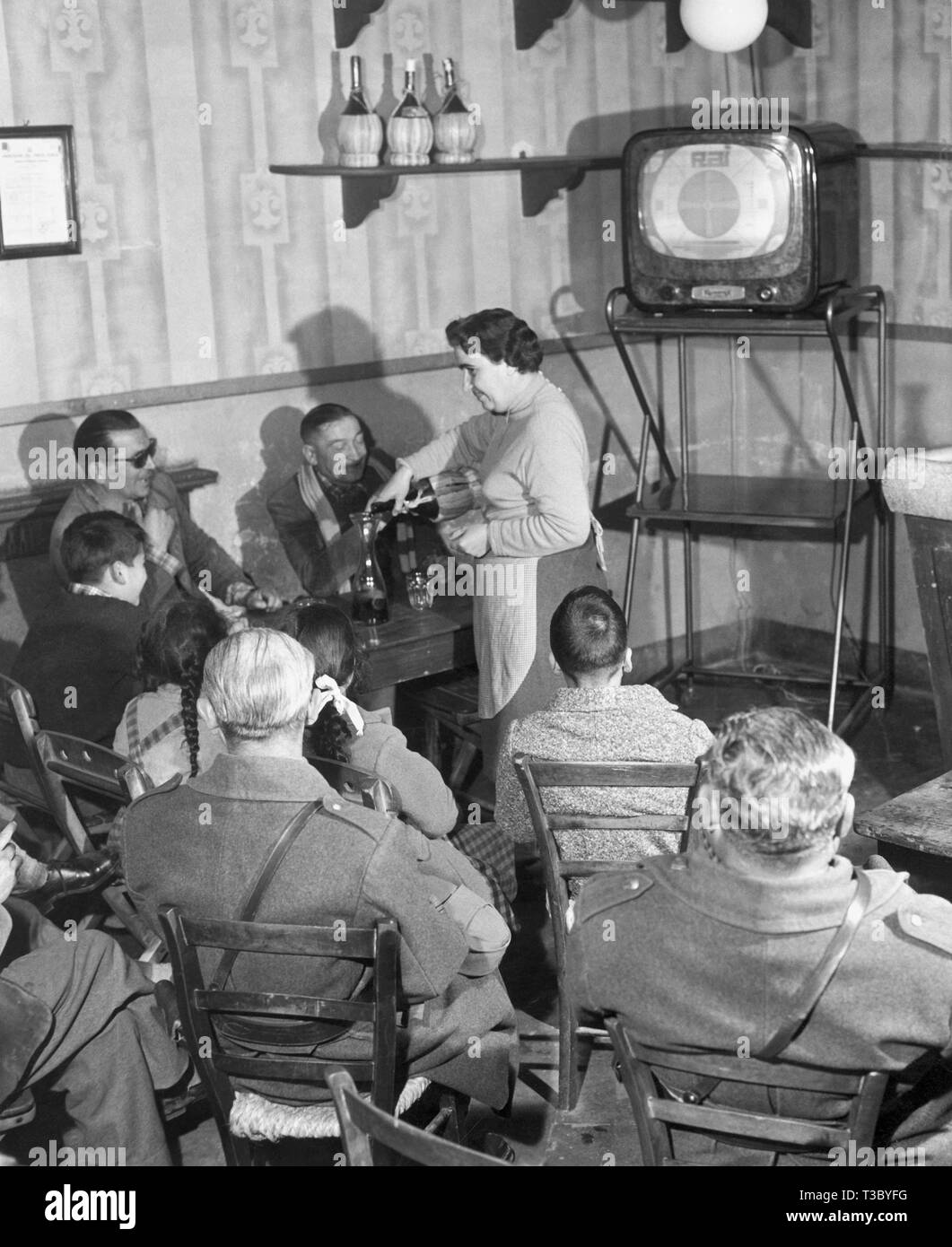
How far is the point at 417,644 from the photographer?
3.55m

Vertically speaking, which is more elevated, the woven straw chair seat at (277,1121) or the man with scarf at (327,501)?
the man with scarf at (327,501)

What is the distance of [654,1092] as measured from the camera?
5.66 ft

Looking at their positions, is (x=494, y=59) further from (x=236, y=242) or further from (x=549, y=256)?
(x=236, y=242)

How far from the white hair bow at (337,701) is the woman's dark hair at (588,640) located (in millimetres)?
351

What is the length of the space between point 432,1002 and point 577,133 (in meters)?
3.20

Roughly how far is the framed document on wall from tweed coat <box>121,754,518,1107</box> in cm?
205

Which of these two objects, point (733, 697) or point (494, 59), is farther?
point (733, 697)

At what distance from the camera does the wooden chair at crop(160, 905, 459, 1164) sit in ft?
6.12

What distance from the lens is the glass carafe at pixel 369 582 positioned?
3.61m

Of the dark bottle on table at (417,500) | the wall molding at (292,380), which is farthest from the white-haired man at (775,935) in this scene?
the wall molding at (292,380)

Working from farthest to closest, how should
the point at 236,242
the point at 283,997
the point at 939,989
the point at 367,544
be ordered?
the point at 236,242, the point at 367,544, the point at 283,997, the point at 939,989

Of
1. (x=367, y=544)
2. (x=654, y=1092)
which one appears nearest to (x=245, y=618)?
(x=367, y=544)

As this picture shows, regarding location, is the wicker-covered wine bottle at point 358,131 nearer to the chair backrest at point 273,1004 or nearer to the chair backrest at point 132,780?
the chair backrest at point 132,780

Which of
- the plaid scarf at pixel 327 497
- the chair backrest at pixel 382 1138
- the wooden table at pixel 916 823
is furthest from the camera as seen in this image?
the plaid scarf at pixel 327 497
